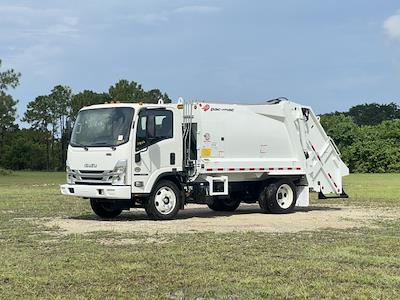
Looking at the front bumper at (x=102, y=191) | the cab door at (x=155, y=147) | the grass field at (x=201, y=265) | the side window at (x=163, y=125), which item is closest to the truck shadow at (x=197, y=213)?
the front bumper at (x=102, y=191)

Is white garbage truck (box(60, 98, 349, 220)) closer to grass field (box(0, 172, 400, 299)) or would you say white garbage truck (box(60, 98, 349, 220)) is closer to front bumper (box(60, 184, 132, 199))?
front bumper (box(60, 184, 132, 199))

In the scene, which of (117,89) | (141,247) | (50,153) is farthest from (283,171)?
(50,153)

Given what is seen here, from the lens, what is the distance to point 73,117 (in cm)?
7956

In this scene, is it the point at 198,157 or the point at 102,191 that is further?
the point at 198,157

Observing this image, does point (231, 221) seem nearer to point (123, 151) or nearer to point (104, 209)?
point (123, 151)

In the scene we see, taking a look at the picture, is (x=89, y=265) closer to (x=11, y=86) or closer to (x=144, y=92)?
(x=11, y=86)

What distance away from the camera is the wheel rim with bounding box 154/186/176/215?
15.5 meters

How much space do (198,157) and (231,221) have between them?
1.81 meters

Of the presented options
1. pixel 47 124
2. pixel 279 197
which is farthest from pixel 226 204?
pixel 47 124

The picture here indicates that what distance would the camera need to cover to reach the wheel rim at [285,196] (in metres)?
18.0

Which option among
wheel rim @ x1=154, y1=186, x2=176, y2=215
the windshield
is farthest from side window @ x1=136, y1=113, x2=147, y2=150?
wheel rim @ x1=154, y1=186, x2=176, y2=215

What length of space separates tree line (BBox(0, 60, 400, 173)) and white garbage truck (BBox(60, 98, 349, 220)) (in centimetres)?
5357

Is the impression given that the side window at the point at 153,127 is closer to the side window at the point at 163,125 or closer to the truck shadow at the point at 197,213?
the side window at the point at 163,125

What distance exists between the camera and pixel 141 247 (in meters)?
10.6
